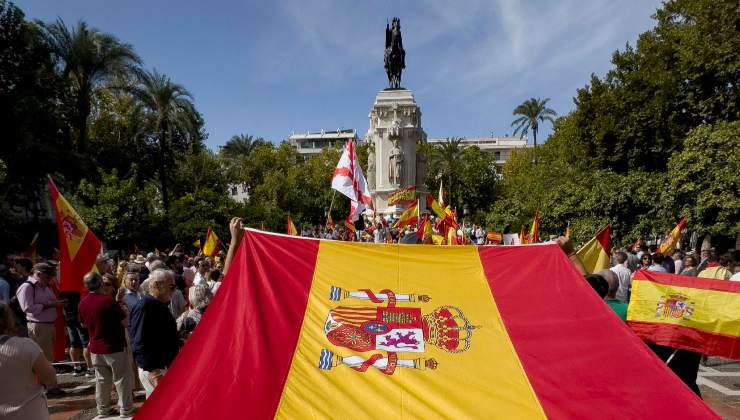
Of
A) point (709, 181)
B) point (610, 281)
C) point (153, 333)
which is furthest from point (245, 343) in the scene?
point (709, 181)

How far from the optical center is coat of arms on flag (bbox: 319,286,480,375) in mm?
3396

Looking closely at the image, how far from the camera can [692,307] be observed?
534 cm

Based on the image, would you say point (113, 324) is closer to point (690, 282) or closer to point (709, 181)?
point (690, 282)

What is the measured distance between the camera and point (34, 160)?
84.1 ft

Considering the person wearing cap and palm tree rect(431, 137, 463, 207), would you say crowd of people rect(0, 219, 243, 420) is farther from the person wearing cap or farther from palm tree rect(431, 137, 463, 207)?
palm tree rect(431, 137, 463, 207)

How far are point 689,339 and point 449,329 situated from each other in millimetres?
2979

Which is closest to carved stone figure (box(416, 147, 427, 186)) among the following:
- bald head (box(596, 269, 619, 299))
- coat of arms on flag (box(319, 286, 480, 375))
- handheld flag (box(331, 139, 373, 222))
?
handheld flag (box(331, 139, 373, 222))

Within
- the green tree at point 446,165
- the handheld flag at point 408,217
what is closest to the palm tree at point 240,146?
the green tree at point 446,165

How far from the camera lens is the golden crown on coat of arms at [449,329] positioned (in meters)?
3.53

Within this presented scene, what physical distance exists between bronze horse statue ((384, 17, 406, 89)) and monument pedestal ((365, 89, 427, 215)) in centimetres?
198

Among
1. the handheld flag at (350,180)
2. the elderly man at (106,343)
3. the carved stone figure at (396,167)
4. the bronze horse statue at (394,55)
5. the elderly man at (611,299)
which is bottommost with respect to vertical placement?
the elderly man at (106,343)

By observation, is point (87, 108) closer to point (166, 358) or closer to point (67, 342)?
point (67, 342)

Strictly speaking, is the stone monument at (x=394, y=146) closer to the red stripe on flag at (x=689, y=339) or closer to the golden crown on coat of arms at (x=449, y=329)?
the red stripe on flag at (x=689, y=339)

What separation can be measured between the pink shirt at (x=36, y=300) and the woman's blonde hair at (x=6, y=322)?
4.47 meters
